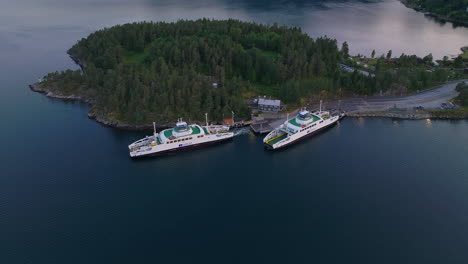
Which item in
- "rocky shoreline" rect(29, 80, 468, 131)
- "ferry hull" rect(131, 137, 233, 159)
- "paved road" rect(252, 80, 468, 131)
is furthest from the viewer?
"paved road" rect(252, 80, 468, 131)

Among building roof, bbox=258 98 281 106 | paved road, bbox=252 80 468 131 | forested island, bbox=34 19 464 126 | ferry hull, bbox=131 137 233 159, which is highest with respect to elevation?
forested island, bbox=34 19 464 126

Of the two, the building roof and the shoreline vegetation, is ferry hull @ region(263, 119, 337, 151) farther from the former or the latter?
the shoreline vegetation

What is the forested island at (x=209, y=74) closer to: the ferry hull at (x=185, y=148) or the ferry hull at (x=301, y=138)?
the ferry hull at (x=185, y=148)

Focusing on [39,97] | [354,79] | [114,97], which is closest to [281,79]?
[354,79]

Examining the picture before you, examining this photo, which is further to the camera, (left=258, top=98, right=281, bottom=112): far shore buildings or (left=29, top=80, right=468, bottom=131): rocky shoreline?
(left=258, top=98, right=281, bottom=112): far shore buildings

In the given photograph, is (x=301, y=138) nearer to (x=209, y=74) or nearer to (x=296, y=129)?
(x=296, y=129)

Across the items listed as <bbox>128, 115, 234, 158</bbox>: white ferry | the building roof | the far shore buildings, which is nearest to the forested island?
the building roof

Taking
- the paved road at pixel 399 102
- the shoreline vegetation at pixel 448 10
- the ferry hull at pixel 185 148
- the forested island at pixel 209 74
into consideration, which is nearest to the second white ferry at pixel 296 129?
the ferry hull at pixel 185 148
